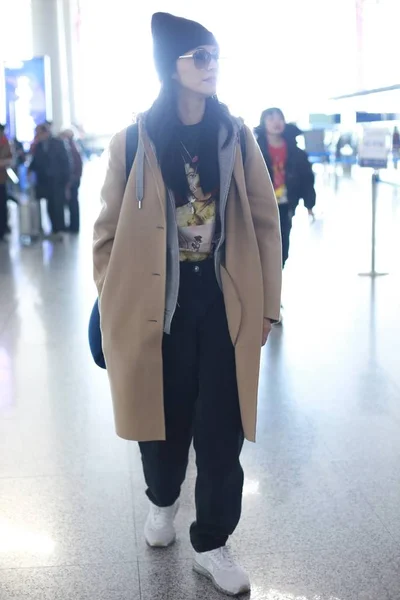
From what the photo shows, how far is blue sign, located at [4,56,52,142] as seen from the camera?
1867cm

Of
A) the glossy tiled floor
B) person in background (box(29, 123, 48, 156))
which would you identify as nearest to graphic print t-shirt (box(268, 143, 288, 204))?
the glossy tiled floor

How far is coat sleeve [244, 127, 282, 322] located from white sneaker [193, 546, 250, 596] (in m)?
0.82

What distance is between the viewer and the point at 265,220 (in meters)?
2.93

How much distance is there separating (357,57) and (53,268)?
25709 millimetres

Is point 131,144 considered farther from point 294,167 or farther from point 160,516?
point 294,167

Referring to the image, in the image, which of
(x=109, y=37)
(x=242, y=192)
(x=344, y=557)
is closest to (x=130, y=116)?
(x=242, y=192)

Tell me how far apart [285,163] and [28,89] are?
13.1 m

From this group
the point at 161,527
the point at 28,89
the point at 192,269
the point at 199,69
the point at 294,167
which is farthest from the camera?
the point at 28,89

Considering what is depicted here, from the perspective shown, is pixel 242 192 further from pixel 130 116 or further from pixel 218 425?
pixel 218 425

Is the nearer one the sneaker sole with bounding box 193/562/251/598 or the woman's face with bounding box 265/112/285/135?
the sneaker sole with bounding box 193/562/251/598

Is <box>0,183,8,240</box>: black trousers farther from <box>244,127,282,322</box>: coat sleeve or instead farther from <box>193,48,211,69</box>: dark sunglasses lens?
<box>193,48,211,69</box>: dark sunglasses lens

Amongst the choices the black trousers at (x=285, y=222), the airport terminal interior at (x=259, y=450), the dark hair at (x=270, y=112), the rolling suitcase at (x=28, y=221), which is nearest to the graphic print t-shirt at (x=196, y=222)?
the airport terminal interior at (x=259, y=450)

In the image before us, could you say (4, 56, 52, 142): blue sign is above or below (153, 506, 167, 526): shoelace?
above

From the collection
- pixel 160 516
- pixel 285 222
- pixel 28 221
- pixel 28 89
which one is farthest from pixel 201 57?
pixel 28 89
